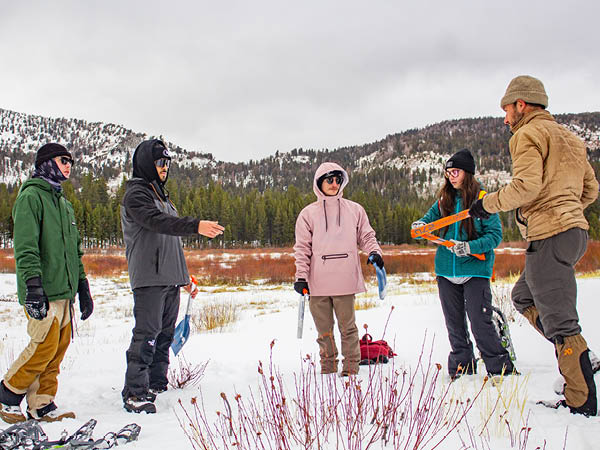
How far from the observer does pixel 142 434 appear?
7.72 feet

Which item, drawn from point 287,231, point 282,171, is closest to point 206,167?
point 282,171

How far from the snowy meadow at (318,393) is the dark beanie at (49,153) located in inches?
72.1

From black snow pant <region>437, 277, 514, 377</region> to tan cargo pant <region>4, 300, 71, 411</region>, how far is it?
2980 mm

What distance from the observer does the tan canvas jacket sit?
2.42 metres

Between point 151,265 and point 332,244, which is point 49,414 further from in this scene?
point 332,244

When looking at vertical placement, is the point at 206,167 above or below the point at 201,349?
above

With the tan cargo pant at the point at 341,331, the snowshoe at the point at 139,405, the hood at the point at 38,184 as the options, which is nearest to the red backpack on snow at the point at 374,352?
the tan cargo pant at the point at 341,331

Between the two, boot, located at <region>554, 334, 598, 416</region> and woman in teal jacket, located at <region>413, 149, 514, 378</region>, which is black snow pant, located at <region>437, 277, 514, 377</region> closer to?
woman in teal jacket, located at <region>413, 149, 514, 378</region>

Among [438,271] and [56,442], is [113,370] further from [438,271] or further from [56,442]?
[438,271]

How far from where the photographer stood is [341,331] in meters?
3.46

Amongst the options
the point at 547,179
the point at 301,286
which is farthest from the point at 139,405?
the point at 547,179

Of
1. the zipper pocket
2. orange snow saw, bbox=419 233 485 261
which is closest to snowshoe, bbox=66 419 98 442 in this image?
the zipper pocket

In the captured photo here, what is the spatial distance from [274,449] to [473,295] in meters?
2.02

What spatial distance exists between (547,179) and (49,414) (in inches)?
146
